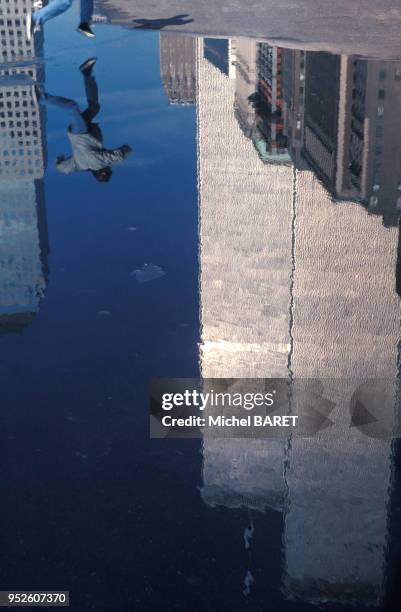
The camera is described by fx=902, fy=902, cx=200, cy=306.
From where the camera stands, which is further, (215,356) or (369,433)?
(215,356)

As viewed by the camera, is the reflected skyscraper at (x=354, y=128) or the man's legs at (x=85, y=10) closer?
the reflected skyscraper at (x=354, y=128)

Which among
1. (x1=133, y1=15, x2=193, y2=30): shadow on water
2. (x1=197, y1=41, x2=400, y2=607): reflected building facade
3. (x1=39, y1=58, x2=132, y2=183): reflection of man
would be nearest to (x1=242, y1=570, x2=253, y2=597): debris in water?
(x1=197, y1=41, x2=400, y2=607): reflected building facade

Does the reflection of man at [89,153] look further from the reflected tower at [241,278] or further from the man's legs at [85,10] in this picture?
the man's legs at [85,10]

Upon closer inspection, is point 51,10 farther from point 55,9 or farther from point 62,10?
point 62,10

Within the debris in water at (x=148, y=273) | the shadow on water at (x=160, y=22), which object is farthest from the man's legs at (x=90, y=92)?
the debris in water at (x=148, y=273)

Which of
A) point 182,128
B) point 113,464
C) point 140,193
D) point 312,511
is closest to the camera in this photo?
point 312,511

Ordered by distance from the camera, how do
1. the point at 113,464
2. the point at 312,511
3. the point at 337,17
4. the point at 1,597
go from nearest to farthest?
the point at 1,597
the point at 312,511
the point at 113,464
the point at 337,17

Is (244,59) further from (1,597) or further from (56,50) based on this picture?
(1,597)

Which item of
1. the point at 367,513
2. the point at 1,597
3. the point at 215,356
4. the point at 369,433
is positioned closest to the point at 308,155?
the point at 215,356
